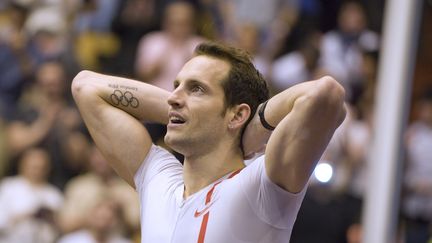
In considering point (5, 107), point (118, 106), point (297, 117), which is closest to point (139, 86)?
point (118, 106)

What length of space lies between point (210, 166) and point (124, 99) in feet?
1.89

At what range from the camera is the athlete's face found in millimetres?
3791

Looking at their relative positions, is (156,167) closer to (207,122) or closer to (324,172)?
(207,122)

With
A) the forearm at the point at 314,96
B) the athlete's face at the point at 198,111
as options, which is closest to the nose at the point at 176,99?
the athlete's face at the point at 198,111

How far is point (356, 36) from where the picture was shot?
9000mm

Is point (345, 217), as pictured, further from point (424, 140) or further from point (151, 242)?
point (151, 242)

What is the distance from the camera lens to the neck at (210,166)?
3797mm

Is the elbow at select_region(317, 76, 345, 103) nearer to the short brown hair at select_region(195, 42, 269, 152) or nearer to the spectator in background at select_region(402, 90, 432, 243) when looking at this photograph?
the short brown hair at select_region(195, 42, 269, 152)

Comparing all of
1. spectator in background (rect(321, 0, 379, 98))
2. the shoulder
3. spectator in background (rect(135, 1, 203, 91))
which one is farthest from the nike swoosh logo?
spectator in background (rect(321, 0, 379, 98))

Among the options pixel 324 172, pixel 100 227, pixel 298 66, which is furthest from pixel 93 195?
pixel 324 172

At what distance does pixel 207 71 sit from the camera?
12.6ft

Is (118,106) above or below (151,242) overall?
above

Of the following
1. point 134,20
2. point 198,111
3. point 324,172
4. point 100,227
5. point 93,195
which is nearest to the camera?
point 198,111

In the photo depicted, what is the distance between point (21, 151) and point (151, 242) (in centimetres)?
410
